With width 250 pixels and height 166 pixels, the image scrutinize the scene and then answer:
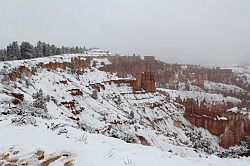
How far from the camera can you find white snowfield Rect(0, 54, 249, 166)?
12883 millimetres

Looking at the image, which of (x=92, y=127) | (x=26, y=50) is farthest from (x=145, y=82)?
(x=92, y=127)

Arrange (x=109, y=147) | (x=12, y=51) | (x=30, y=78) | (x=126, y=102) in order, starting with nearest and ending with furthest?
(x=109, y=147)
(x=30, y=78)
(x=12, y=51)
(x=126, y=102)

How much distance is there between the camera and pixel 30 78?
56875 mm

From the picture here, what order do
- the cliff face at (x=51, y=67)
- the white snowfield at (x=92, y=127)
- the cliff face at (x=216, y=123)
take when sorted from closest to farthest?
1. the white snowfield at (x=92, y=127)
2. the cliff face at (x=51, y=67)
3. the cliff face at (x=216, y=123)

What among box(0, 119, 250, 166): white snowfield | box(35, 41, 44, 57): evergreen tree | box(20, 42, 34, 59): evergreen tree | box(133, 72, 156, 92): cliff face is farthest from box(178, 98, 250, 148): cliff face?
box(0, 119, 250, 166): white snowfield

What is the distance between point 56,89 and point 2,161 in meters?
49.8

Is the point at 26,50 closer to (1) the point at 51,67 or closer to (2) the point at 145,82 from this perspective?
(1) the point at 51,67

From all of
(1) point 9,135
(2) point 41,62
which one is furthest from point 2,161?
(2) point 41,62

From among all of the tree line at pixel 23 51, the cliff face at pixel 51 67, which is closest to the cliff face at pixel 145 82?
the cliff face at pixel 51 67

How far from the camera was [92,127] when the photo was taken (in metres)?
49.9

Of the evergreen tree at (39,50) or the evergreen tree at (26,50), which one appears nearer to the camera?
the evergreen tree at (26,50)

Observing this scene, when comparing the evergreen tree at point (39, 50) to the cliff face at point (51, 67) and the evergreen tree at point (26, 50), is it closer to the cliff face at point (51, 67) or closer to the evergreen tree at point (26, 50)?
the evergreen tree at point (26, 50)

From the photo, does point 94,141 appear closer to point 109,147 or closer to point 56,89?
point 109,147

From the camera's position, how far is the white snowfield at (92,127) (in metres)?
12.9
